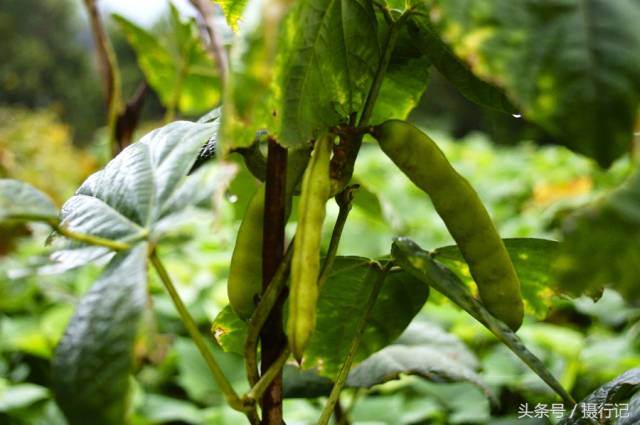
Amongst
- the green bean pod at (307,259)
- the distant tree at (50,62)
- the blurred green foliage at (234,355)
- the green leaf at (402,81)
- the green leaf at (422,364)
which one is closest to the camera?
the green bean pod at (307,259)

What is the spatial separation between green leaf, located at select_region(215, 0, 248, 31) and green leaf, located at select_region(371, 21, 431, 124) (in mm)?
130

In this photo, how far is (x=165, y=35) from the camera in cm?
134

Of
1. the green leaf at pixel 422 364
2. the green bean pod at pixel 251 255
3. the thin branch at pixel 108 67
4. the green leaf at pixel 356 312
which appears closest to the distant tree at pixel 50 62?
the thin branch at pixel 108 67

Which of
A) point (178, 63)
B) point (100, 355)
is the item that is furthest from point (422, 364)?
point (178, 63)

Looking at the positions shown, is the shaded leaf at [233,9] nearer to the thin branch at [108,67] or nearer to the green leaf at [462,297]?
the green leaf at [462,297]

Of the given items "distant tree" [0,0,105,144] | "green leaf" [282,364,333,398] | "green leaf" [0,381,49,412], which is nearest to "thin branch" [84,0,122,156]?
"green leaf" [0,381,49,412]

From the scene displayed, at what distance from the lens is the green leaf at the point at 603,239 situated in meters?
0.35

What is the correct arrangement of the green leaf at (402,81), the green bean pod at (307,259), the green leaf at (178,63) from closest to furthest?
the green bean pod at (307,259) < the green leaf at (402,81) < the green leaf at (178,63)

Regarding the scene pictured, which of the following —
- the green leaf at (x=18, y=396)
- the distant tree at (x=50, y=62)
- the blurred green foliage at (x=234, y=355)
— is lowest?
the distant tree at (x=50, y=62)

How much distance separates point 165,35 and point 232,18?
2.90ft

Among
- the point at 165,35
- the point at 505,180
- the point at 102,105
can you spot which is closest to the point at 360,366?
the point at 165,35

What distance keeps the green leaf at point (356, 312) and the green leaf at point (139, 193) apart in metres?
0.21

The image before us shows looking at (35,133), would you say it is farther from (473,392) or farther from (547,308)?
(547,308)

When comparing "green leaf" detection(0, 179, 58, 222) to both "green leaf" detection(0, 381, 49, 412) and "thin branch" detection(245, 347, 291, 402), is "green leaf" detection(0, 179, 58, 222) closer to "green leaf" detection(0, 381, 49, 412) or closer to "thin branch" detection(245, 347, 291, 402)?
"thin branch" detection(245, 347, 291, 402)
